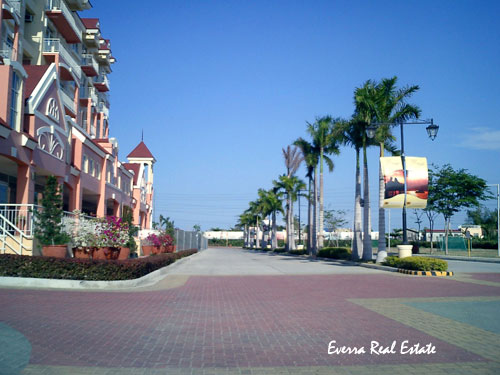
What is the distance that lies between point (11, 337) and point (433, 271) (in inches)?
713

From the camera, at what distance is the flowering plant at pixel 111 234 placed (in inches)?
719

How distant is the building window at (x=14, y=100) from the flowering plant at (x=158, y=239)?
14.7 m

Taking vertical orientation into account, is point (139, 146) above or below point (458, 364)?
above

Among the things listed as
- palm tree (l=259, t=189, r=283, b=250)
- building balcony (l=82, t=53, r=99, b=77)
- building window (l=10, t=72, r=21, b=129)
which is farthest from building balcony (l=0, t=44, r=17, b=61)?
palm tree (l=259, t=189, r=283, b=250)

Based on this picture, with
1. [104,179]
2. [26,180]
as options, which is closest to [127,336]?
[26,180]

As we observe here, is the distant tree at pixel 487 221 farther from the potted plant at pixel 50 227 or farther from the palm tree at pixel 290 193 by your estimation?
the potted plant at pixel 50 227

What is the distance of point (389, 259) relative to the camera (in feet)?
82.4

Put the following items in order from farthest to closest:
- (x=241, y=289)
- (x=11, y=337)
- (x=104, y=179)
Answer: (x=104, y=179), (x=241, y=289), (x=11, y=337)

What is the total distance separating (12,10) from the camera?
81.6 feet

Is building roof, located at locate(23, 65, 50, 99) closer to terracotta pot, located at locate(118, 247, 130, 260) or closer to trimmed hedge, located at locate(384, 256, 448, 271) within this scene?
terracotta pot, located at locate(118, 247, 130, 260)

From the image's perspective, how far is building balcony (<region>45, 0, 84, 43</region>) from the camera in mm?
31234

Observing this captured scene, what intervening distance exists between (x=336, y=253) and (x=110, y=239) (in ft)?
68.6

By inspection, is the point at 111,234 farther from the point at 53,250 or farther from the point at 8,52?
the point at 8,52

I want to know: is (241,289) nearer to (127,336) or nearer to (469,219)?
(127,336)
